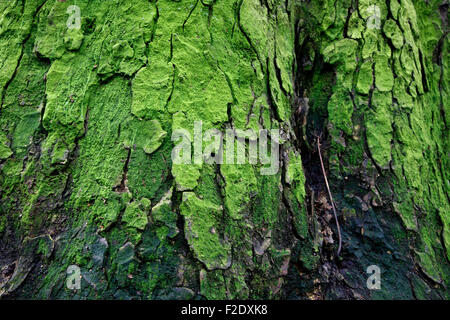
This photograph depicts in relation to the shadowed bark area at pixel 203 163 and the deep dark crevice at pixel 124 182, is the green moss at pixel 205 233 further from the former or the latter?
the deep dark crevice at pixel 124 182

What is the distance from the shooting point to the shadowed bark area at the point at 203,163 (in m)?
1.07

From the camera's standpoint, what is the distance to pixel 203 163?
1.12 metres

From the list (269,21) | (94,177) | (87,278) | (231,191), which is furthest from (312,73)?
(87,278)

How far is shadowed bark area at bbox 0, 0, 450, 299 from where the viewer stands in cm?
107

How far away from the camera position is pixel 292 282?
4.11 ft

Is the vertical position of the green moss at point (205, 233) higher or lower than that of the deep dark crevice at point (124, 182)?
lower

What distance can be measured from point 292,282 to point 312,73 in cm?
110

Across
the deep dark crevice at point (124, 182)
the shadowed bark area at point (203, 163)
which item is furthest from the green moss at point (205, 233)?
the deep dark crevice at point (124, 182)

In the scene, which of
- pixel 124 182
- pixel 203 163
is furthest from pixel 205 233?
pixel 124 182

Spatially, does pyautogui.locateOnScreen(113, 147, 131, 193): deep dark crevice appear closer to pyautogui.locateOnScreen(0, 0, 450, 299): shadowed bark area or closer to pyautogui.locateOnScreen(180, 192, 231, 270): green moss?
pyautogui.locateOnScreen(0, 0, 450, 299): shadowed bark area

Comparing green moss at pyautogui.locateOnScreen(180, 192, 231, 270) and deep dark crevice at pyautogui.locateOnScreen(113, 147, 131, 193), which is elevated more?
deep dark crevice at pyautogui.locateOnScreen(113, 147, 131, 193)

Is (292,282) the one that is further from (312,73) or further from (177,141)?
(312,73)

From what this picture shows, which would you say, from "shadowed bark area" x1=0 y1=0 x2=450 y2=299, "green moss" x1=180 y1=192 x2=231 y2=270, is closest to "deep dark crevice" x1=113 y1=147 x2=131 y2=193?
"shadowed bark area" x1=0 y1=0 x2=450 y2=299

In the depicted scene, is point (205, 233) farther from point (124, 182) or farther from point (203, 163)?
point (124, 182)
